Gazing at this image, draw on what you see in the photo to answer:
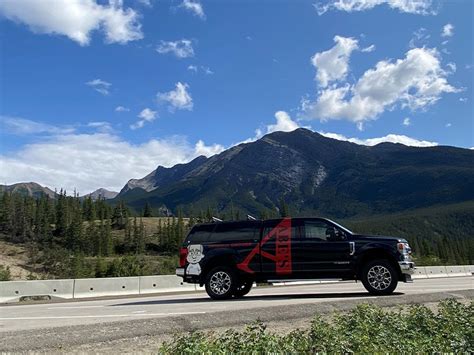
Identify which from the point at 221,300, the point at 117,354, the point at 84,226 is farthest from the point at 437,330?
the point at 84,226

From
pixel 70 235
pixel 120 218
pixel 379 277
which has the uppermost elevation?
pixel 120 218

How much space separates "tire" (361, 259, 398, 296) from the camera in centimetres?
1142

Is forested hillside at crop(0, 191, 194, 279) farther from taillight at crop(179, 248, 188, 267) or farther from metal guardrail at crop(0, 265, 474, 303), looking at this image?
taillight at crop(179, 248, 188, 267)

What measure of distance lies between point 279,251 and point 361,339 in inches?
265

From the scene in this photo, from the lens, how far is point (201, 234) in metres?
12.9

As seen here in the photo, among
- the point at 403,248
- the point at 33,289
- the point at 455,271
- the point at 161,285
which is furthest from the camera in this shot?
the point at 455,271

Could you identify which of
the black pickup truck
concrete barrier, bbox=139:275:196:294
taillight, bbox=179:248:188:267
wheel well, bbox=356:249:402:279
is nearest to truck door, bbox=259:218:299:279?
the black pickup truck

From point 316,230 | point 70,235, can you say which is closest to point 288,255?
point 316,230

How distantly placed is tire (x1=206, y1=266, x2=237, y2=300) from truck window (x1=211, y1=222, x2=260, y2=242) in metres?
0.79

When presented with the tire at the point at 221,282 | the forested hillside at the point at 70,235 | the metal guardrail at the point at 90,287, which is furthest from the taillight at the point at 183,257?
the forested hillside at the point at 70,235

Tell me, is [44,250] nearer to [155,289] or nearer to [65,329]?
[155,289]

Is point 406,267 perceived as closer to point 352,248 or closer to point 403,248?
point 403,248

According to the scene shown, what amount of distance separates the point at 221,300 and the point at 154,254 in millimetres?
118931

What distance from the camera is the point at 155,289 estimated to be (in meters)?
20.8
